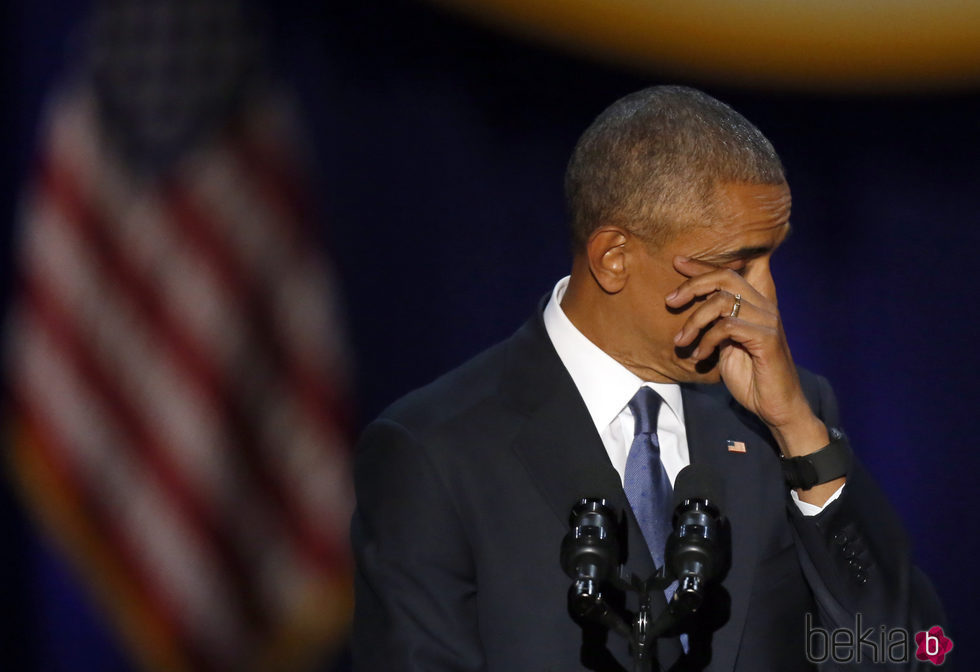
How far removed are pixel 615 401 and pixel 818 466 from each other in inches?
12.0

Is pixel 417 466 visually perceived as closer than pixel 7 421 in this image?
Yes

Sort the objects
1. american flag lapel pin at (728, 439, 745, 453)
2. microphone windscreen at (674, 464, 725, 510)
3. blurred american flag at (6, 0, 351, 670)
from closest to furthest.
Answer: microphone windscreen at (674, 464, 725, 510) → american flag lapel pin at (728, 439, 745, 453) → blurred american flag at (6, 0, 351, 670)

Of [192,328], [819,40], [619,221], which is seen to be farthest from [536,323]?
[819,40]

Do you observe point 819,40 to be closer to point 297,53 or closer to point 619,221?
point 297,53

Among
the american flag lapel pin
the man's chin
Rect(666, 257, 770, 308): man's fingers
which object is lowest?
the american flag lapel pin

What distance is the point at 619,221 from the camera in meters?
1.75

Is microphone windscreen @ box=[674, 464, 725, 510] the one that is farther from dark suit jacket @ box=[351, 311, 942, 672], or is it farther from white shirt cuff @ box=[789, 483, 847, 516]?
white shirt cuff @ box=[789, 483, 847, 516]

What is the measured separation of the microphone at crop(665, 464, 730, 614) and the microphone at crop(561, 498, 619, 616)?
67mm

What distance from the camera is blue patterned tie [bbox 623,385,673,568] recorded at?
5.42 feet

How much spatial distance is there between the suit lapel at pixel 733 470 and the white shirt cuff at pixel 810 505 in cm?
5

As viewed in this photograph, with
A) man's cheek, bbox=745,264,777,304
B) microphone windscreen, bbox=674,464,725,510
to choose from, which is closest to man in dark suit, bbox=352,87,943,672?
man's cheek, bbox=745,264,777,304

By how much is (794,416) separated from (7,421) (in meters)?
1.93

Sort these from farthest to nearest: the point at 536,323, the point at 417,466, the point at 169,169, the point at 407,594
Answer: the point at 169,169
the point at 536,323
the point at 417,466
the point at 407,594

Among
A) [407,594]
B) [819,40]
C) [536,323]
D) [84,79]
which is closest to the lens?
[407,594]
